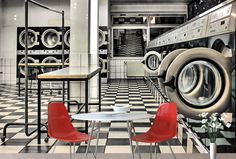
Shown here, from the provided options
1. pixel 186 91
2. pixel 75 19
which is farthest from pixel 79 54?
pixel 186 91

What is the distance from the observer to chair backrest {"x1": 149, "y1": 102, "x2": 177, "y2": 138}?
2775 mm

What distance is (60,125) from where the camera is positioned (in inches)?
118

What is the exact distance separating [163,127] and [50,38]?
9.84 metres

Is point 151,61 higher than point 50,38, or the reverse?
point 50,38

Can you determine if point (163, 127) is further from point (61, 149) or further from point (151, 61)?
point (151, 61)

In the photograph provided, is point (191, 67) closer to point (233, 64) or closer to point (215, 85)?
point (215, 85)

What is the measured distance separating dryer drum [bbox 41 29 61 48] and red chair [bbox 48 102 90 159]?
9.21 meters

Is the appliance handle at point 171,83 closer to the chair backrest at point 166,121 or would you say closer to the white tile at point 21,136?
the chair backrest at point 166,121

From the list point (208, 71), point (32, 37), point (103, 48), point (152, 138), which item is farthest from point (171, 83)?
point (32, 37)

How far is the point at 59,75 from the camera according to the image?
3.88 metres

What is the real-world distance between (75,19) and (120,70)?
25.3 feet

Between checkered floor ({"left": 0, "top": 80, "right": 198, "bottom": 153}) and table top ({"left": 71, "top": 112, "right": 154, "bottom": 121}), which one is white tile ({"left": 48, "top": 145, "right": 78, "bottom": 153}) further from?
table top ({"left": 71, "top": 112, "right": 154, "bottom": 121})

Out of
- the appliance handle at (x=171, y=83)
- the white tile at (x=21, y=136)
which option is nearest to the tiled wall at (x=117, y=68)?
the white tile at (x=21, y=136)

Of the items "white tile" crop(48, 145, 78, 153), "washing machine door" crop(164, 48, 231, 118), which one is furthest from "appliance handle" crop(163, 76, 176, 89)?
"white tile" crop(48, 145, 78, 153)
